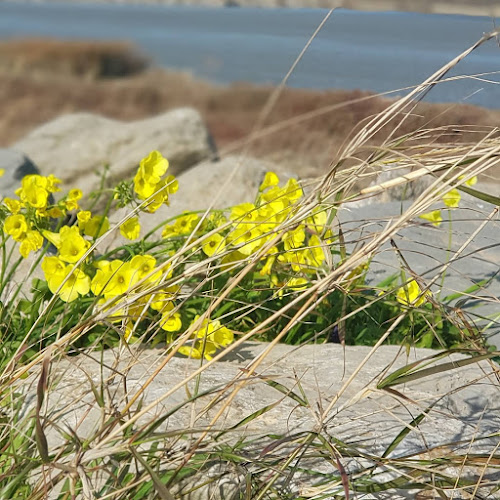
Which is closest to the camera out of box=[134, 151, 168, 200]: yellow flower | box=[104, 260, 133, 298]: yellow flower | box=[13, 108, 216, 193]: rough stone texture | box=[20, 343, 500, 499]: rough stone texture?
box=[20, 343, 500, 499]: rough stone texture

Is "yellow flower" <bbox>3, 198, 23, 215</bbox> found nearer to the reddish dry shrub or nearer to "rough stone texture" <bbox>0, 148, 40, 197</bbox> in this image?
"rough stone texture" <bbox>0, 148, 40, 197</bbox>

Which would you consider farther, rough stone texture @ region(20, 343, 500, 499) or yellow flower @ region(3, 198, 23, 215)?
yellow flower @ region(3, 198, 23, 215)

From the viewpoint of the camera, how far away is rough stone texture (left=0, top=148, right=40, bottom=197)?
2.92 m

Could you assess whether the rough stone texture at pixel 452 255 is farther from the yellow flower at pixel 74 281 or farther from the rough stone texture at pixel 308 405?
the yellow flower at pixel 74 281

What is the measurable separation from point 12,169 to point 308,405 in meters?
2.36

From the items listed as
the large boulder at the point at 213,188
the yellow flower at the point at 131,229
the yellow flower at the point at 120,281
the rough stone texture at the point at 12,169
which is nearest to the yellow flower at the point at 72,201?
the yellow flower at the point at 131,229

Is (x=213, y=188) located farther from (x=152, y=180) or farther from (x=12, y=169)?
(x=152, y=180)

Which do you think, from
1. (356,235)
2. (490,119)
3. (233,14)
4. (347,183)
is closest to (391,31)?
(356,235)

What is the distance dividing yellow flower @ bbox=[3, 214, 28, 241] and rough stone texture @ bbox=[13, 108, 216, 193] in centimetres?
231

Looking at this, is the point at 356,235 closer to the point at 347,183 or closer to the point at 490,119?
the point at 490,119

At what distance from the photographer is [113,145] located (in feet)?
15.5

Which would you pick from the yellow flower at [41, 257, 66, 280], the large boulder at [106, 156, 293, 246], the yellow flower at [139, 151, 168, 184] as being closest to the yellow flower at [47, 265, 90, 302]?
the yellow flower at [41, 257, 66, 280]

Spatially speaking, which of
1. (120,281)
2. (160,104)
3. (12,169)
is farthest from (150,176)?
(160,104)

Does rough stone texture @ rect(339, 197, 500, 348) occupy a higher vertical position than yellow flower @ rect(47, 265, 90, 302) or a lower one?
lower
